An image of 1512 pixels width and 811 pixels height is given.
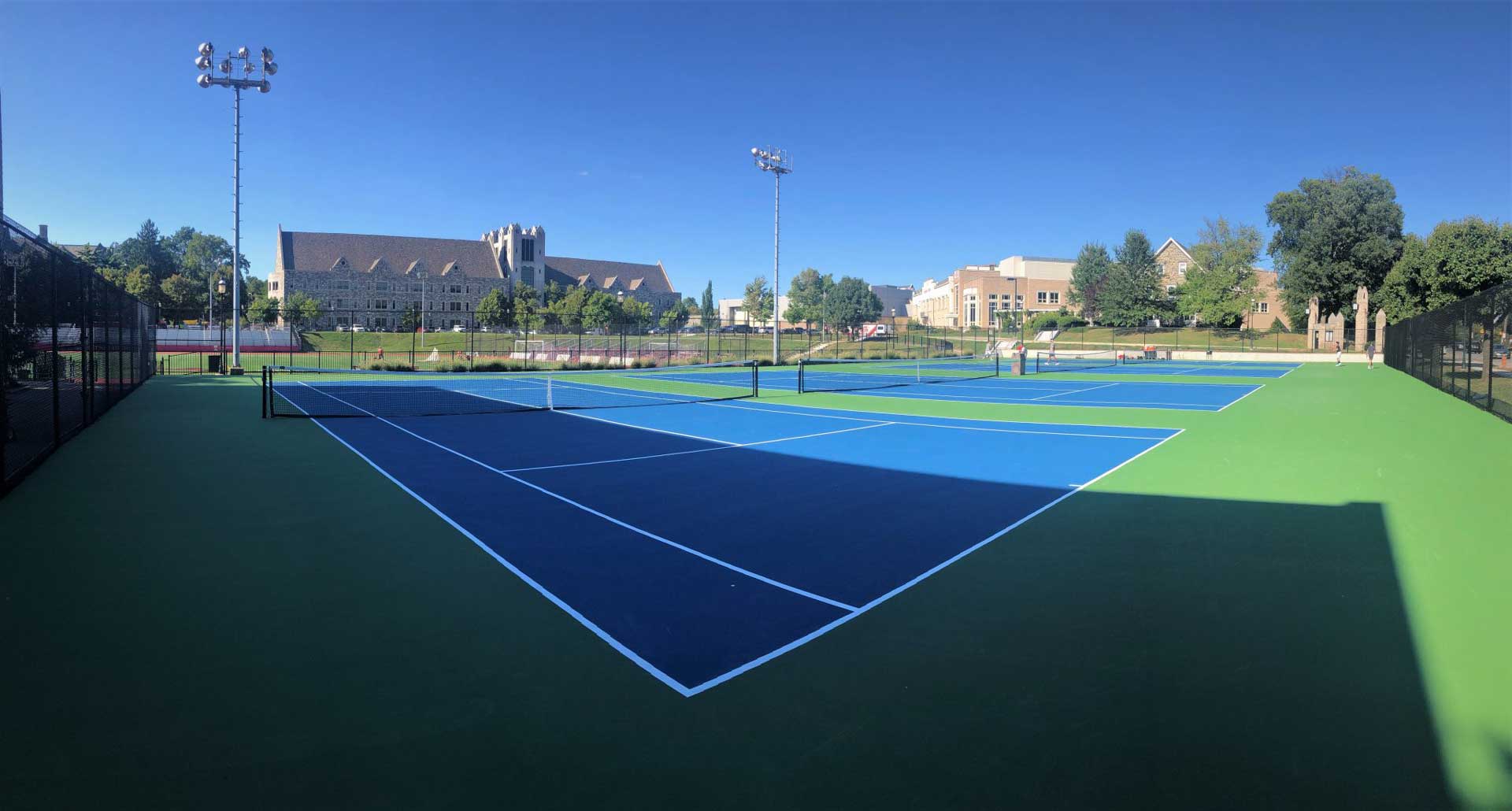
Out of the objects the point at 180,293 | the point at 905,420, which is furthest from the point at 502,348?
the point at 180,293

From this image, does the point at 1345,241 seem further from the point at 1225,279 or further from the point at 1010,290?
the point at 1010,290

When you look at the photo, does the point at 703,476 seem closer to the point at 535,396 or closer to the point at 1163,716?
the point at 1163,716

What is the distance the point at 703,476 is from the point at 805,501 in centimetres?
189

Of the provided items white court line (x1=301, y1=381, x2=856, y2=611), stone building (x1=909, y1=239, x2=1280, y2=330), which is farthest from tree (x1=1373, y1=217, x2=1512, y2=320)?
white court line (x1=301, y1=381, x2=856, y2=611)

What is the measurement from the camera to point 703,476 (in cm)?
945

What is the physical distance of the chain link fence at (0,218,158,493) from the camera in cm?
832

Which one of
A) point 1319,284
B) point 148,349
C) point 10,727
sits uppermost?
point 1319,284

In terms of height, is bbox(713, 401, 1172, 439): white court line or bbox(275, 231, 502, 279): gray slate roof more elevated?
bbox(275, 231, 502, 279): gray slate roof

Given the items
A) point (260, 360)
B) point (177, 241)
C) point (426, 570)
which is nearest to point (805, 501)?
point (426, 570)

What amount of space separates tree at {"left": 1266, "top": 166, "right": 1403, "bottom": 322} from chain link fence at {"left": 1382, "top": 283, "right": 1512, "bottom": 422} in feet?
102

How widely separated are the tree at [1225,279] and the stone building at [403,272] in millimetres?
84943

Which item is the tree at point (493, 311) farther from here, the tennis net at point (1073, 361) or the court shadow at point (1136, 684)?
the court shadow at point (1136, 684)

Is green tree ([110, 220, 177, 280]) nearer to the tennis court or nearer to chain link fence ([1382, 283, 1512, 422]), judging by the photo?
the tennis court

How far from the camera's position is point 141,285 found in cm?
8319
